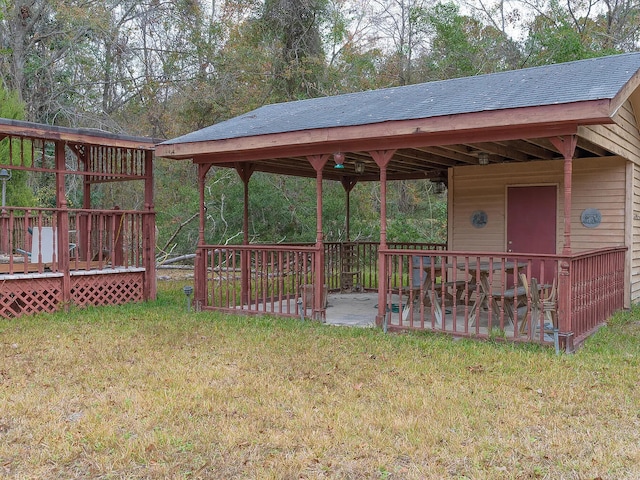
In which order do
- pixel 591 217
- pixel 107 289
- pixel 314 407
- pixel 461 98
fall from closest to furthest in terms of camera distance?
pixel 314 407, pixel 461 98, pixel 591 217, pixel 107 289

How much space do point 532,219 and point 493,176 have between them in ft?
3.10

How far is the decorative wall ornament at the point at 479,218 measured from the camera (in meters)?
9.54

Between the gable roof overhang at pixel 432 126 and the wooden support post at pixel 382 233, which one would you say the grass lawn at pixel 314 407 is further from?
the gable roof overhang at pixel 432 126

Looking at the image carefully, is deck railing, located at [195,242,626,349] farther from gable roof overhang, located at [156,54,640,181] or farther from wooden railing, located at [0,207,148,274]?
wooden railing, located at [0,207,148,274]

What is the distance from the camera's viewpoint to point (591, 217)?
8383 mm

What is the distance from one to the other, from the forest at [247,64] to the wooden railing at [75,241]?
646 cm

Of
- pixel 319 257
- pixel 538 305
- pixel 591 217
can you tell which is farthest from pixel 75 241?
pixel 591 217

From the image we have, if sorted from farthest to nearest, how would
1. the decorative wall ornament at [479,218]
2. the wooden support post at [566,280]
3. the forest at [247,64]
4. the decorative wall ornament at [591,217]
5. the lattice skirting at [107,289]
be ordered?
the forest at [247,64]
the decorative wall ornament at [479,218]
the lattice skirting at [107,289]
the decorative wall ornament at [591,217]
the wooden support post at [566,280]

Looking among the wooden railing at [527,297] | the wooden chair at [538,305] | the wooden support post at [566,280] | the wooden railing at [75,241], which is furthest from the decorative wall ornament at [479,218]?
the wooden railing at [75,241]

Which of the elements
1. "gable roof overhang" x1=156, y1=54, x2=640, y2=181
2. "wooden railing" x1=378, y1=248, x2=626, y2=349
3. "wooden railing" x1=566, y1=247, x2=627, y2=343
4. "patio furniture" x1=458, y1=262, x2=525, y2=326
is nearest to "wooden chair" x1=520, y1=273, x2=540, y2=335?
"wooden railing" x1=378, y1=248, x2=626, y2=349

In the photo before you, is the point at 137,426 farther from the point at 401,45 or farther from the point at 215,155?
the point at 401,45

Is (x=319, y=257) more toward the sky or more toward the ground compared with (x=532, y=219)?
more toward the ground

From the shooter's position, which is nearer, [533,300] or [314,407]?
[314,407]

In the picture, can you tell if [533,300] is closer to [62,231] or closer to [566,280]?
[566,280]
